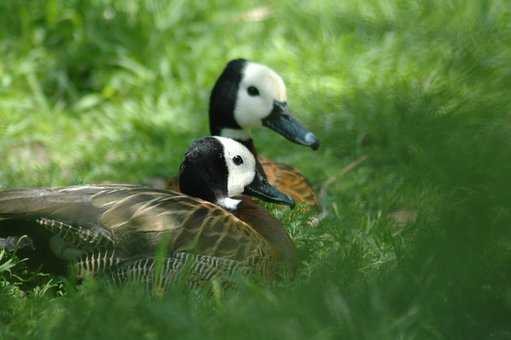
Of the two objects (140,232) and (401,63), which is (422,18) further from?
(401,63)

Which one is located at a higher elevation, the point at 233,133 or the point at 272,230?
the point at 233,133

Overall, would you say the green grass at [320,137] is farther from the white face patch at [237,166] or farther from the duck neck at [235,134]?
the duck neck at [235,134]

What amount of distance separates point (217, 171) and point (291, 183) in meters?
1.08

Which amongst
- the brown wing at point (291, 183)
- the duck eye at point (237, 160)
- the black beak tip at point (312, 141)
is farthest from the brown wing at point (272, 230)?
the black beak tip at point (312, 141)

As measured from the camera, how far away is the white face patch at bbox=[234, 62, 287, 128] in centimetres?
566

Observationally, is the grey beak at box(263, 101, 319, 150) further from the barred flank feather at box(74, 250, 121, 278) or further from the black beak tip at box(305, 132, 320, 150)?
the barred flank feather at box(74, 250, 121, 278)

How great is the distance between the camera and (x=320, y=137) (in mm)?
6398

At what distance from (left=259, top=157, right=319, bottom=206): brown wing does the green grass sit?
19cm

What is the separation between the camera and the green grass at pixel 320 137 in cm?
245

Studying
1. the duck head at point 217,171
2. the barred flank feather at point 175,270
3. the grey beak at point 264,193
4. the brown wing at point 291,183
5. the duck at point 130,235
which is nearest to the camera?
the barred flank feather at point 175,270

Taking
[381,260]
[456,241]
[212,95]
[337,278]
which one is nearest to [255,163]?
[381,260]

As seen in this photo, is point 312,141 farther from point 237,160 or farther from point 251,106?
point 237,160

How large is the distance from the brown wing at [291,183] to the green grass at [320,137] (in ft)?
0.63

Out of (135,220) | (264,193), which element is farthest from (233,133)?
(135,220)
